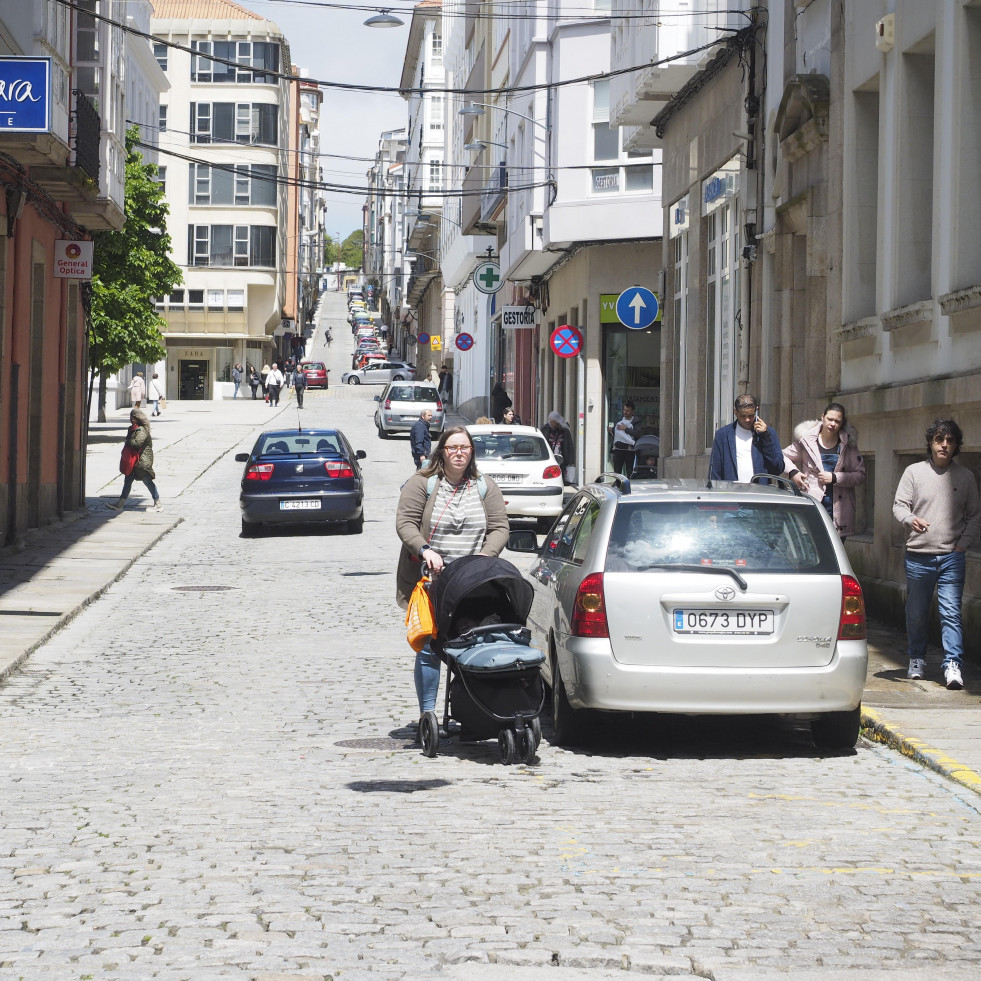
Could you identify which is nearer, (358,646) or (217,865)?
(217,865)

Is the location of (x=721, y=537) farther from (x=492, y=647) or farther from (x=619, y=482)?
(x=492, y=647)

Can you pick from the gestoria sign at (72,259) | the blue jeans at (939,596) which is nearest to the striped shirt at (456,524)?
the blue jeans at (939,596)

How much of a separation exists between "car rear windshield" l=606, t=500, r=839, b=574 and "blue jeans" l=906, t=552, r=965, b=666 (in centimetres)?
251

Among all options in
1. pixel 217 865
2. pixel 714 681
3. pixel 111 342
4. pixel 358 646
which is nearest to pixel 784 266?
pixel 358 646

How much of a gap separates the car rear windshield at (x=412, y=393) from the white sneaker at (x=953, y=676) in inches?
1562

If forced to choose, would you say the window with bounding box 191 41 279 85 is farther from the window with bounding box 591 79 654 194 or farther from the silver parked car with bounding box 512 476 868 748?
the silver parked car with bounding box 512 476 868 748

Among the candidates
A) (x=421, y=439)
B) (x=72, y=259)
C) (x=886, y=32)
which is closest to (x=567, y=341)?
(x=421, y=439)

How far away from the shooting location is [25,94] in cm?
1554

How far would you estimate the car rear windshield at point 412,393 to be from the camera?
5059 centimetres

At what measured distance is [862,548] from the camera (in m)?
16.1

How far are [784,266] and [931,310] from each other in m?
5.82

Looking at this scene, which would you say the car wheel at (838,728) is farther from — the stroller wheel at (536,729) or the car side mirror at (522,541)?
the car side mirror at (522,541)

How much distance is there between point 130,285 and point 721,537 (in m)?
38.3

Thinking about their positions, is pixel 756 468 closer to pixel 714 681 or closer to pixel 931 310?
pixel 931 310
